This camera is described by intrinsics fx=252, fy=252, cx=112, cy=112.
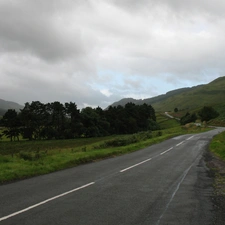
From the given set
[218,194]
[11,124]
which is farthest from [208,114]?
[218,194]

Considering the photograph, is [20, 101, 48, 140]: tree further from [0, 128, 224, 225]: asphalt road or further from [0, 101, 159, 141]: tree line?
[0, 128, 224, 225]: asphalt road

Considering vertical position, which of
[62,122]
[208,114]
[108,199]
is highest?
[62,122]

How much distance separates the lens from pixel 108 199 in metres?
7.92

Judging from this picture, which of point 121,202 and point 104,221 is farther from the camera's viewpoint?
point 121,202

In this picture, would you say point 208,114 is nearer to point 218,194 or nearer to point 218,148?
point 218,148

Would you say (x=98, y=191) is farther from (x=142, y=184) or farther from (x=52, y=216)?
(x=52, y=216)

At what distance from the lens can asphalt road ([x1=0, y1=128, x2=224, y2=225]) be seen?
6.24 meters

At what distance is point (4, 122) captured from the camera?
91875mm

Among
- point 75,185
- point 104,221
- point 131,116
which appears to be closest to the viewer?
point 104,221

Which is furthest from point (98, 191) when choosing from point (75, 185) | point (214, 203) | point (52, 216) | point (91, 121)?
point (91, 121)

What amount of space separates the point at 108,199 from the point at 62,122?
306ft

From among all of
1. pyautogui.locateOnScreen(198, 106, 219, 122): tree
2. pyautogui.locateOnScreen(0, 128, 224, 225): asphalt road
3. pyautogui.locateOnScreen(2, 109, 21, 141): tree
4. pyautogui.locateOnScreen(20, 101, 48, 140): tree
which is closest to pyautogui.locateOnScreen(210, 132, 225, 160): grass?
pyautogui.locateOnScreen(0, 128, 224, 225): asphalt road

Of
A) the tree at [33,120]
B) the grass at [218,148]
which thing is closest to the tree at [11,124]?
the tree at [33,120]

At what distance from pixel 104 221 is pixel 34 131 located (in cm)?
9334
